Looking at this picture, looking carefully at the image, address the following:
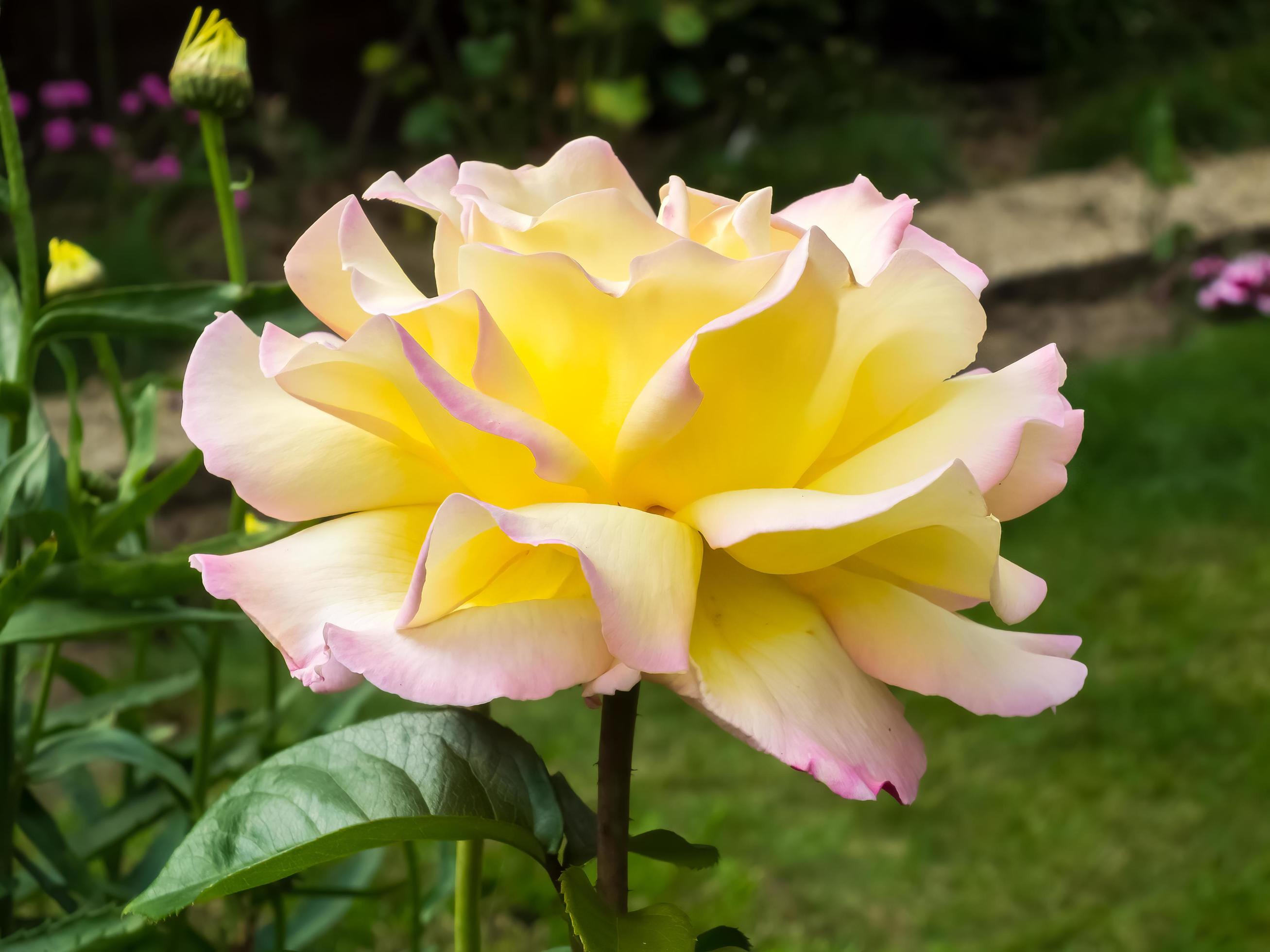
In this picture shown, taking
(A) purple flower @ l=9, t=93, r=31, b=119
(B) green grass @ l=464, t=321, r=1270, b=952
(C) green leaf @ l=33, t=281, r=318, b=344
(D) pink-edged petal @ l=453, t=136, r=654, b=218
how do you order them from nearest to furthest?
(D) pink-edged petal @ l=453, t=136, r=654, b=218 < (C) green leaf @ l=33, t=281, r=318, b=344 < (B) green grass @ l=464, t=321, r=1270, b=952 < (A) purple flower @ l=9, t=93, r=31, b=119

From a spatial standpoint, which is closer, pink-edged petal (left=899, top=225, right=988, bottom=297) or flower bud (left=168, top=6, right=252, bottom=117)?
pink-edged petal (left=899, top=225, right=988, bottom=297)

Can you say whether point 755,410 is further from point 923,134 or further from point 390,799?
point 923,134

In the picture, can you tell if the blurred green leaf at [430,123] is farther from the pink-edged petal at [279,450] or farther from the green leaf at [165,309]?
the pink-edged petal at [279,450]

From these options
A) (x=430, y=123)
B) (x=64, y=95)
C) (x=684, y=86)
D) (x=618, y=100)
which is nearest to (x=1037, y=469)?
(x=64, y=95)

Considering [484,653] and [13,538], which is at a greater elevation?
[484,653]

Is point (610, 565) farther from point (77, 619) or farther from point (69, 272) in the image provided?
point (69, 272)

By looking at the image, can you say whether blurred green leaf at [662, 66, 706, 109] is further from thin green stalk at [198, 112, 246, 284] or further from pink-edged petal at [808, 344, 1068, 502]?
pink-edged petal at [808, 344, 1068, 502]

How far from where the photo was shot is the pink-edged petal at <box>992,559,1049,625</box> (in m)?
0.29

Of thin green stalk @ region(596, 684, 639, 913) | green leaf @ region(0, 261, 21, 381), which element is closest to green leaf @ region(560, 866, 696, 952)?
thin green stalk @ region(596, 684, 639, 913)

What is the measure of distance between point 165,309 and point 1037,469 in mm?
324

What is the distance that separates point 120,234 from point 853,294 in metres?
2.07

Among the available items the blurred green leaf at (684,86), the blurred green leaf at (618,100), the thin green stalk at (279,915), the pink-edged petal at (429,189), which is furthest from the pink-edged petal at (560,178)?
the blurred green leaf at (684,86)

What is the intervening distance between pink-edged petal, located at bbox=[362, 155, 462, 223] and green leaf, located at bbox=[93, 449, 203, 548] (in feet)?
0.63

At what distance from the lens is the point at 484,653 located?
0.26m
